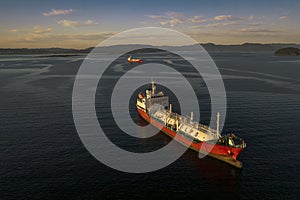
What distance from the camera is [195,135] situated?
221 ft

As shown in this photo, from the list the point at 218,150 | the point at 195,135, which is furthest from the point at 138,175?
the point at 195,135

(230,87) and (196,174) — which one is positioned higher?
(230,87)

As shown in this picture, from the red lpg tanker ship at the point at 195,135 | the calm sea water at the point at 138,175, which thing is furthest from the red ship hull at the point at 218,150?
the calm sea water at the point at 138,175

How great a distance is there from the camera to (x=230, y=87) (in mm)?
142625

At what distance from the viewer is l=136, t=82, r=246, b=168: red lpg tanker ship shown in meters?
57.2

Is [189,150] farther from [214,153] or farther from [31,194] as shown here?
[31,194]

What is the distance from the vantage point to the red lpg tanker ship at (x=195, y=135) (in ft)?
188

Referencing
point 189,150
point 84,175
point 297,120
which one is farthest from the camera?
point 297,120

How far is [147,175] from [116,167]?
7.38m

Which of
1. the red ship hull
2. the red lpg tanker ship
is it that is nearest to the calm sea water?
the red ship hull

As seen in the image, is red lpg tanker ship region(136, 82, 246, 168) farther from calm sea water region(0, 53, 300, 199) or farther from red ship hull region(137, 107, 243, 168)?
calm sea water region(0, 53, 300, 199)

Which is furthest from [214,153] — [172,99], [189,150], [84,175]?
[172,99]

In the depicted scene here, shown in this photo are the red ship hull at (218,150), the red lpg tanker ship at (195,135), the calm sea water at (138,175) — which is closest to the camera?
the calm sea water at (138,175)

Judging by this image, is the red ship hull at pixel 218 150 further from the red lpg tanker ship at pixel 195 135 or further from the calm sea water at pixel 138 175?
the calm sea water at pixel 138 175
